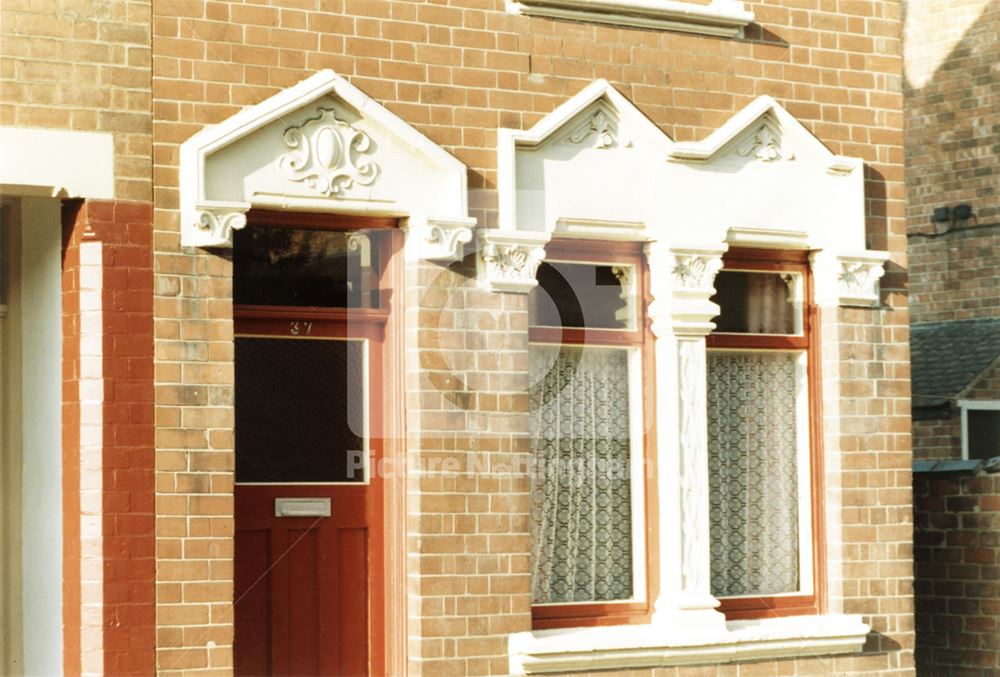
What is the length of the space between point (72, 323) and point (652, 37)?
12.7ft

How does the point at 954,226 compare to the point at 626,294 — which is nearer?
the point at 626,294

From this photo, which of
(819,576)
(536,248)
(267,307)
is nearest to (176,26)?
(267,307)

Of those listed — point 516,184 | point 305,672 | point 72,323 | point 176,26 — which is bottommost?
point 305,672

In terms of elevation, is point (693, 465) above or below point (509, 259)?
below

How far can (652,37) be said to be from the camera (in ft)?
33.9

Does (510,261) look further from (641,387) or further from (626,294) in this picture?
(641,387)

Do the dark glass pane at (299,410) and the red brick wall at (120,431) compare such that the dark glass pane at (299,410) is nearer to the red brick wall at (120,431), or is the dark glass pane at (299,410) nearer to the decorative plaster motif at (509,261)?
A: the red brick wall at (120,431)

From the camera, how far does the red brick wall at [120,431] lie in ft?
28.1

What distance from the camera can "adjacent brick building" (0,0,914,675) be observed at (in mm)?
8695

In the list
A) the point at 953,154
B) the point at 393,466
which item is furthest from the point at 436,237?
the point at 953,154

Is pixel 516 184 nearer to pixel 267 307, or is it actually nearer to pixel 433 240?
pixel 433 240

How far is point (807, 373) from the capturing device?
10.8 metres

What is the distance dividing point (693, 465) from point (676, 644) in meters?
1.05

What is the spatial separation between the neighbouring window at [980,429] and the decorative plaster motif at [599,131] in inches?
237
